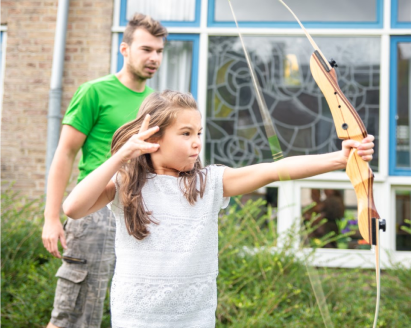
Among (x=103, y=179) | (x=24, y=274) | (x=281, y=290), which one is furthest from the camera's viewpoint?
(x=24, y=274)

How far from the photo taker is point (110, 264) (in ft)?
8.83

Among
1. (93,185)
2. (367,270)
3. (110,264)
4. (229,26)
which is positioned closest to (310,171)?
(93,185)

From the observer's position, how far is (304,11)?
5215 mm

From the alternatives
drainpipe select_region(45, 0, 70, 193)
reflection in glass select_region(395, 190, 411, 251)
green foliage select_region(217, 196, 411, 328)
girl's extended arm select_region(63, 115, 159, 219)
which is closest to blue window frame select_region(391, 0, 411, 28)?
reflection in glass select_region(395, 190, 411, 251)

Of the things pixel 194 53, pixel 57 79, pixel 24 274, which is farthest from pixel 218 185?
pixel 57 79

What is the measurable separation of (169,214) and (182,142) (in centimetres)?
26

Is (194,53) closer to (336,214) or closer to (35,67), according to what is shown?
(35,67)

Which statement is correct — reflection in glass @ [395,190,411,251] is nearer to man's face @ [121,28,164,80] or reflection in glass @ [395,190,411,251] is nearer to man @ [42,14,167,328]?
man's face @ [121,28,164,80]

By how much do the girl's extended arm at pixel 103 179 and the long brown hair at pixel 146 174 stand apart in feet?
0.29

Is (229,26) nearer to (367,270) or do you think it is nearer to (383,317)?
(367,270)

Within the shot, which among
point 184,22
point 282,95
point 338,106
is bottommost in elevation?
point 338,106

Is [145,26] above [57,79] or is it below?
below

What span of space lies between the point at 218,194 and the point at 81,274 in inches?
41.1

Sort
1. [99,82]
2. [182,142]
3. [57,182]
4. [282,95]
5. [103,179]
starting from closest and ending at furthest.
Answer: [103,179]
[182,142]
[57,182]
[99,82]
[282,95]
